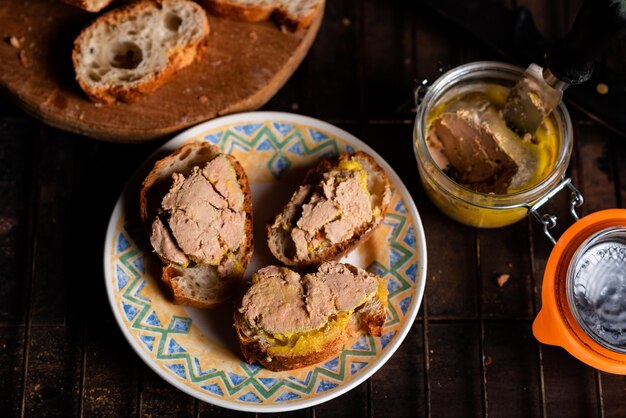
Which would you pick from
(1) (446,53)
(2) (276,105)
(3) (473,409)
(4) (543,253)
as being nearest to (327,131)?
(2) (276,105)

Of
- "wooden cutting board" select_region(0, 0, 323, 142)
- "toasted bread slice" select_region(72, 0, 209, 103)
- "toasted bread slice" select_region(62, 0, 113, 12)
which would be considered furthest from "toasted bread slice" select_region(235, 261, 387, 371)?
"toasted bread slice" select_region(62, 0, 113, 12)

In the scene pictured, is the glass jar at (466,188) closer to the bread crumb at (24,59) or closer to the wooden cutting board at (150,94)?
the wooden cutting board at (150,94)

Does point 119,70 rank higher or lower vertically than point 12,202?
higher

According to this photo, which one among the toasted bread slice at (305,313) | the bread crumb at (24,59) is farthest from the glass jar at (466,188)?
the bread crumb at (24,59)

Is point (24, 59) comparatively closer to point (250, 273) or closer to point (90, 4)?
point (90, 4)

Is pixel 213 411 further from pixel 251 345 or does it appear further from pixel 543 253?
pixel 543 253
